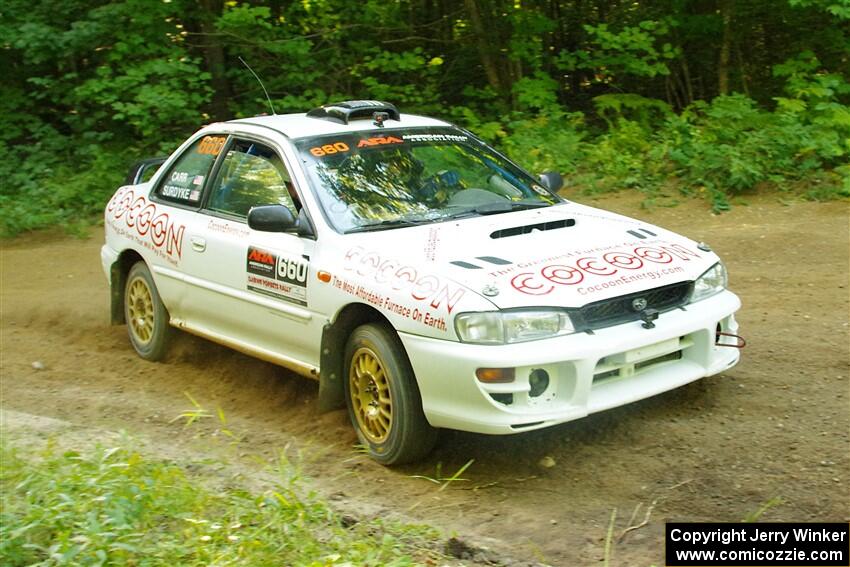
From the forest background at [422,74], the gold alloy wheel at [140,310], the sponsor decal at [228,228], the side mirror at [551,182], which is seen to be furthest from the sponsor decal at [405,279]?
the forest background at [422,74]

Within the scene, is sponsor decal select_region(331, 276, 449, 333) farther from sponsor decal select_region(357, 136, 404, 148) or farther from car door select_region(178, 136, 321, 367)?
sponsor decal select_region(357, 136, 404, 148)

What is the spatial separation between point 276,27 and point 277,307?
8527 millimetres

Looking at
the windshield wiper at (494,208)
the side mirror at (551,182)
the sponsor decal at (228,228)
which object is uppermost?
the side mirror at (551,182)

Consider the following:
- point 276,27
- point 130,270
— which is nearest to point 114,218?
point 130,270

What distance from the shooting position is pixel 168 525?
4137 mm


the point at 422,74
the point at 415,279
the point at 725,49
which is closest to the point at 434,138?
the point at 415,279

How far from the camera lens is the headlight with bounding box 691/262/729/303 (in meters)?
5.18

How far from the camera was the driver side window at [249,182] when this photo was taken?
5.88 metres

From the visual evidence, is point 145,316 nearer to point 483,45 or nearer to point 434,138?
point 434,138

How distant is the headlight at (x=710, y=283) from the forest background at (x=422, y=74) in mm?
5531

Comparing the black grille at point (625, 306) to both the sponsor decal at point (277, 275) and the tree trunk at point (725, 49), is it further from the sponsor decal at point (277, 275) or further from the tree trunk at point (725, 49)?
the tree trunk at point (725, 49)

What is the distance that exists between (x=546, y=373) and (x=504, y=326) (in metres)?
0.30

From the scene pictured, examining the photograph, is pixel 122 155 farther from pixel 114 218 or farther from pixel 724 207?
pixel 724 207

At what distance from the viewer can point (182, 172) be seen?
22.5 feet
